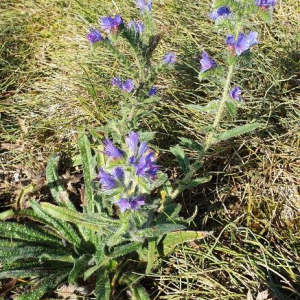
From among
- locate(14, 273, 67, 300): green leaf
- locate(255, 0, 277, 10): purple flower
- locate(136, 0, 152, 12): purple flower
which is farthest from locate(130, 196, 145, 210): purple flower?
locate(136, 0, 152, 12): purple flower

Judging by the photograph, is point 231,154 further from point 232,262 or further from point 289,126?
point 232,262

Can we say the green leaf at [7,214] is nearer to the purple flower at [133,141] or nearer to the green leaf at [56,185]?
the green leaf at [56,185]

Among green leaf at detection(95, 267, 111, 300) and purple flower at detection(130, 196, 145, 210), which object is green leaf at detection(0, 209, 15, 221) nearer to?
green leaf at detection(95, 267, 111, 300)

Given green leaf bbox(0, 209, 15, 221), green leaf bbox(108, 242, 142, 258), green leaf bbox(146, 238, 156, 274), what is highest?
green leaf bbox(108, 242, 142, 258)

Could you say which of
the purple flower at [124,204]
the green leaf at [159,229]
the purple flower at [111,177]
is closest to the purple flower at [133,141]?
the purple flower at [111,177]

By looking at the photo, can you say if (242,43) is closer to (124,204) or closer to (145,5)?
(145,5)
